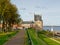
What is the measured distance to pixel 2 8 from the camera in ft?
229

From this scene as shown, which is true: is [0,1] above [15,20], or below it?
above

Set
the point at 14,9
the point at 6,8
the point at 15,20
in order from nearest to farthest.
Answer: the point at 6,8 → the point at 14,9 → the point at 15,20

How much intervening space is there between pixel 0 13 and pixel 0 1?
6602mm

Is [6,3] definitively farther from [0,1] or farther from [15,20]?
[15,20]

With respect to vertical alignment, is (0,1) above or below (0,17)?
above

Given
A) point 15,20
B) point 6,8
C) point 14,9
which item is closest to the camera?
point 6,8

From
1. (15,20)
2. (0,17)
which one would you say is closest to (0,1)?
(0,17)

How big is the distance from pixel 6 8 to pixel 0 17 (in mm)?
7375

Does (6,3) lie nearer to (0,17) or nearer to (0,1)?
(0,1)

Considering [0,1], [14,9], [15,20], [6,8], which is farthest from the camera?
[15,20]

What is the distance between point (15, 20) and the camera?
99562 mm

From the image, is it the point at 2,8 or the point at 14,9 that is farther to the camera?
the point at 14,9

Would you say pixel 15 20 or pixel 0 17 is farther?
pixel 15 20

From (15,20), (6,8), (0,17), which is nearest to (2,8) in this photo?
(6,8)
